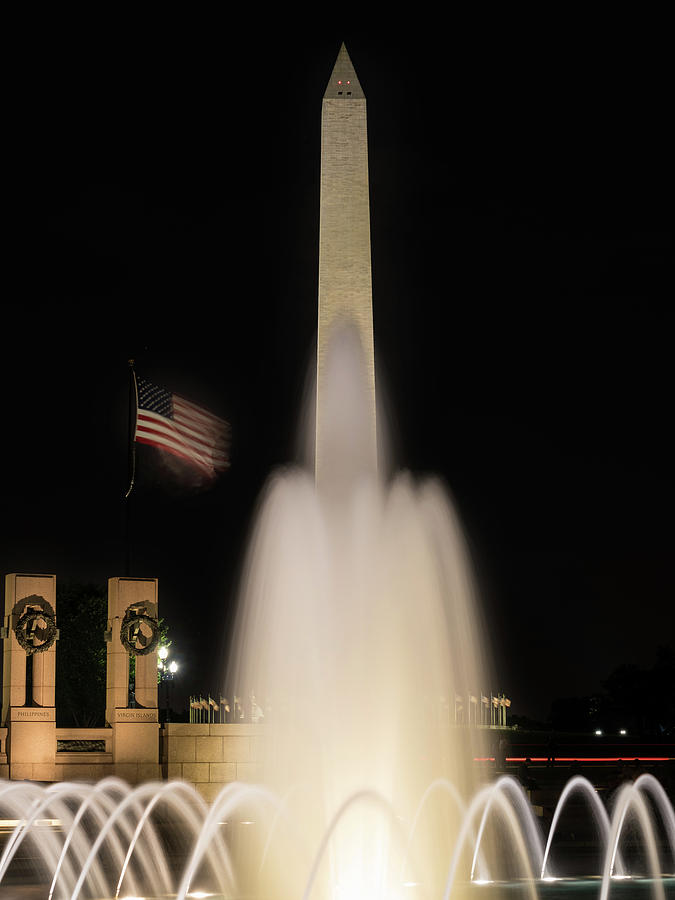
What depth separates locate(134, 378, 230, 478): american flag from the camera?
39.4 m

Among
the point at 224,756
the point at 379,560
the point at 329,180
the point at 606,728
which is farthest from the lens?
the point at 606,728

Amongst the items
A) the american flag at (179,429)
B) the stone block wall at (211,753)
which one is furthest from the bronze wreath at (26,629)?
the american flag at (179,429)

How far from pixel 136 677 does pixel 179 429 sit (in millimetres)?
7041

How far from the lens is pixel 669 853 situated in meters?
25.9

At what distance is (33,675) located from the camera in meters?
38.2

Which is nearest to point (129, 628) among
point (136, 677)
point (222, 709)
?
point (136, 677)

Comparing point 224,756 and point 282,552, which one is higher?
point 282,552

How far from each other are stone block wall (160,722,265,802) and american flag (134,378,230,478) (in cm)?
716

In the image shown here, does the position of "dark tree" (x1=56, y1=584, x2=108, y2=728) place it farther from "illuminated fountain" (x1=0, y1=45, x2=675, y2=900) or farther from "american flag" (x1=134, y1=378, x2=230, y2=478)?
"illuminated fountain" (x1=0, y1=45, x2=675, y2=900)

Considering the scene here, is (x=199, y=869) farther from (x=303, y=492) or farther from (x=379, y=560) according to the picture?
(x=303, y=492)

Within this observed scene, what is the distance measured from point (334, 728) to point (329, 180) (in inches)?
519

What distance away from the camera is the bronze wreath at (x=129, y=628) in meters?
38.6

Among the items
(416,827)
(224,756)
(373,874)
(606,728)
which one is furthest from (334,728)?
(606,728)

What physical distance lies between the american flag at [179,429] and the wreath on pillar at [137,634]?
4.42 m
